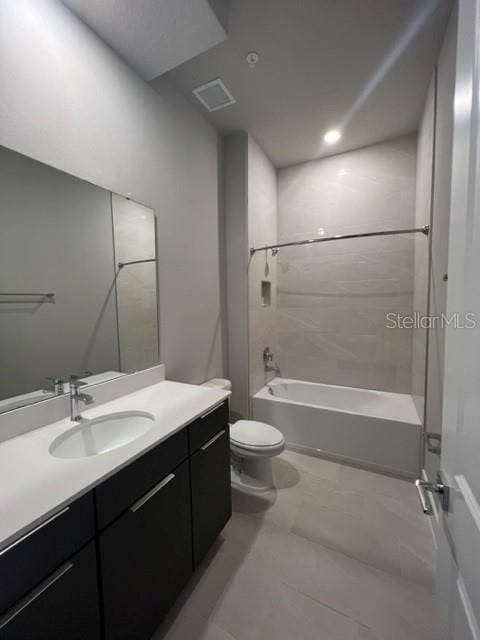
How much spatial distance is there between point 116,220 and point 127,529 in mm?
1467

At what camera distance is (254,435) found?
6.31 ft

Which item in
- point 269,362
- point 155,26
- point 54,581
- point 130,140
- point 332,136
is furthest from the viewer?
point 269,362

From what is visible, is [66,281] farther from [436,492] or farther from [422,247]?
[422,247]

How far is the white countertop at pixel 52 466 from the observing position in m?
0.68

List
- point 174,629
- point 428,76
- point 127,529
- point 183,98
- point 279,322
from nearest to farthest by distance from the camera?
point 127,529 → point 174,629 → point 428,76 → point 183,98 → point 279,322

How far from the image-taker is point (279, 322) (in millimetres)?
3199

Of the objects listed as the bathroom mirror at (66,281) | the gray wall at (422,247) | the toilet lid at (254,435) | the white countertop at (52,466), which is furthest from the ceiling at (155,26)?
the toilet lid at (254,435)

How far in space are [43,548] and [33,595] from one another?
0.10 m

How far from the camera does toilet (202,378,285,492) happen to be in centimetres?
182

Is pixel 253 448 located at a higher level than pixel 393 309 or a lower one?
lower

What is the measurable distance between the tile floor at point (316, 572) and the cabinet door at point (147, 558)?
0.72 ft

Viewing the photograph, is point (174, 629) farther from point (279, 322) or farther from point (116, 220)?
point (279, 322)

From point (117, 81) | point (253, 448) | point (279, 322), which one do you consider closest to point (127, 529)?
point (253, 448)

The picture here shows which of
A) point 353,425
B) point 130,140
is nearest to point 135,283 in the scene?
point 130,140
